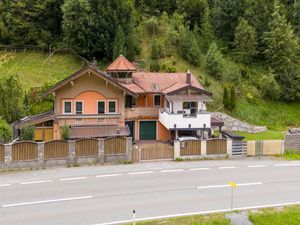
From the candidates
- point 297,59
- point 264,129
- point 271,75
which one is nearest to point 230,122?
point 264,129

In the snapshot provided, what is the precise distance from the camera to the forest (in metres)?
45.1

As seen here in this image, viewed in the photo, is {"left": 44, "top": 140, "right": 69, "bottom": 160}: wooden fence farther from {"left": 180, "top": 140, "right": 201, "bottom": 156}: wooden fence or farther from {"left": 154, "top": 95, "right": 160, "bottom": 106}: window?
{"left": 154, "top": 95, "right": 160, "bottom": 106}: window

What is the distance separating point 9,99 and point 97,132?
8.34 meters

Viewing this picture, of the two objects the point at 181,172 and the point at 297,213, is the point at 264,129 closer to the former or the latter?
the point at 181,172

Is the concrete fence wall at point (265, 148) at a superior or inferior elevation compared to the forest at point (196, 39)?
inferior

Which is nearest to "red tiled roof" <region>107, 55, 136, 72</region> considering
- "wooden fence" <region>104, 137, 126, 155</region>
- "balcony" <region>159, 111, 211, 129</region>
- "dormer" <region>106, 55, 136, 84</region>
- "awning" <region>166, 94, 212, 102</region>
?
"dormer" <region>106, 55, 136, 84</region>

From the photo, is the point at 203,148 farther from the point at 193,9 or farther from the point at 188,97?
the point at 193,9

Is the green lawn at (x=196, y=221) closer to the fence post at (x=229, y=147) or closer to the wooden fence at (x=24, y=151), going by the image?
the wooden fence at (x=24, y=151)

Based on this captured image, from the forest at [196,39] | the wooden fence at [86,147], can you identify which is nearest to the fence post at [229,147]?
the wooden fence at [86,147]

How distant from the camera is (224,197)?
17.6 m

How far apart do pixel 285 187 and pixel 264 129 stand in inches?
778

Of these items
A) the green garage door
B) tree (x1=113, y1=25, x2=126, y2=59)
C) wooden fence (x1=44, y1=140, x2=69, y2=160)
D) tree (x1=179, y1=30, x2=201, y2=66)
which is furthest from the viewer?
tree (x1=179, y1=30, x2=201, y2=66)

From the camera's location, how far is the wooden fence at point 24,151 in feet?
74.3

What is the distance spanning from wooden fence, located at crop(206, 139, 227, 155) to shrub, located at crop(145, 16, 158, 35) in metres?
31.0
